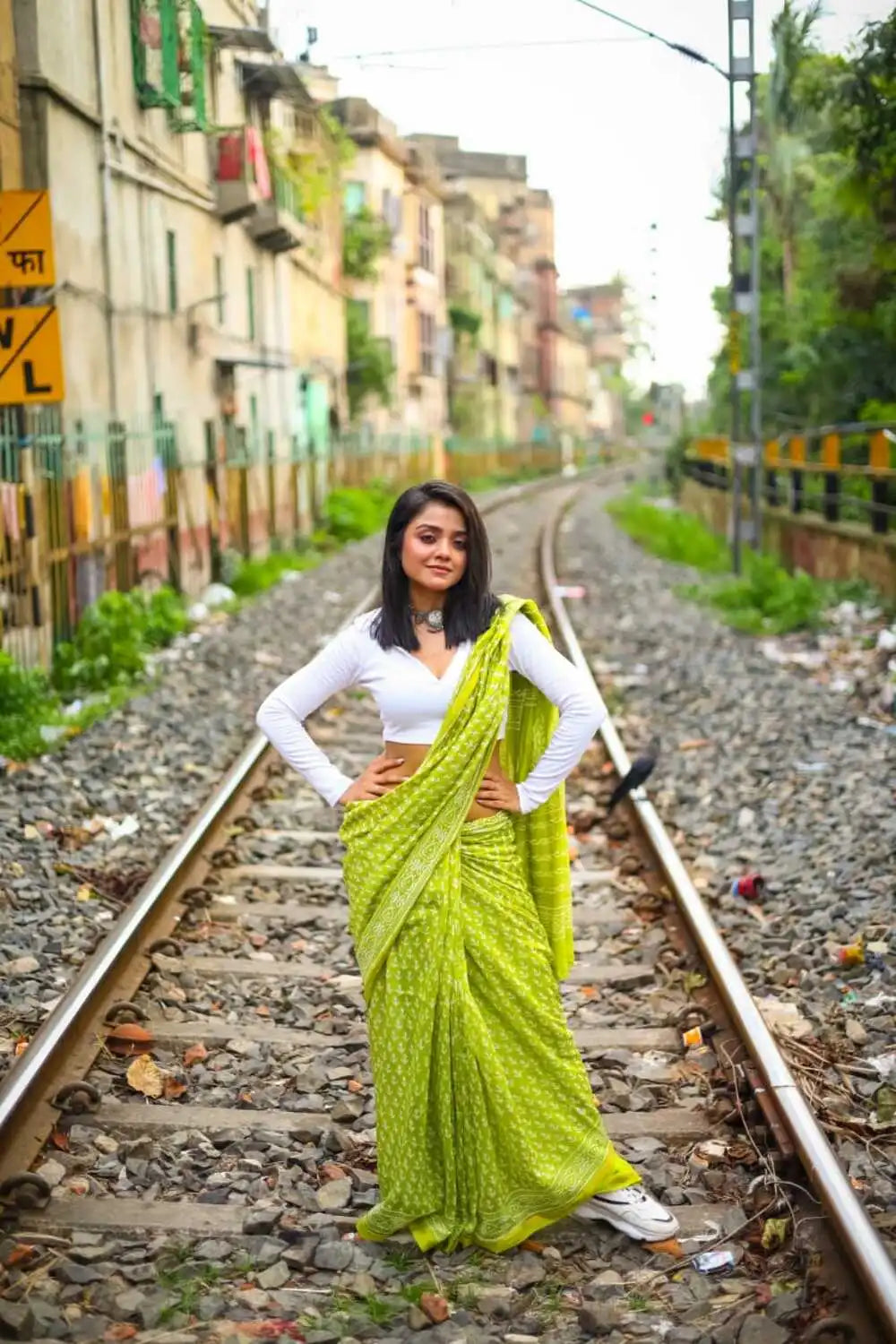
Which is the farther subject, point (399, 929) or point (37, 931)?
point (37, 931)

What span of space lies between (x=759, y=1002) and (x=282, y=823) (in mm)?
3229

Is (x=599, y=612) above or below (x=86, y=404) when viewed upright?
below

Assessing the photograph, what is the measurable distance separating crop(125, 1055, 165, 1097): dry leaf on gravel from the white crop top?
1.46 metres

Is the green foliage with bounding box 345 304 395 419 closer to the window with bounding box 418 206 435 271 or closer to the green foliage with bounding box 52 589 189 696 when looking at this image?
the window with bounding box 418 206 435 271

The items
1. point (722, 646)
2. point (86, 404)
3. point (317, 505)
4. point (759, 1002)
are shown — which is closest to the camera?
point (759, 1002)

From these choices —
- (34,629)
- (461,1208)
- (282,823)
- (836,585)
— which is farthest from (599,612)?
(461,1208)

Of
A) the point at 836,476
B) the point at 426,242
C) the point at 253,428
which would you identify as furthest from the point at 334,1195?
the point at 426,242

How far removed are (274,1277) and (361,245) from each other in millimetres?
38478

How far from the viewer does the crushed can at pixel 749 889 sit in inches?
273

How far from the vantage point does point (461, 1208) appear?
13.0 ft

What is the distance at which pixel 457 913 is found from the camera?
12.5ft

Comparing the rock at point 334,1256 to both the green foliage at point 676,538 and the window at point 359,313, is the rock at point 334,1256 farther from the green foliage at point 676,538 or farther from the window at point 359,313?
the window at point 359,313

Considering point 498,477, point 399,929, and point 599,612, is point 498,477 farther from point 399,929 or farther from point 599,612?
point 399,929

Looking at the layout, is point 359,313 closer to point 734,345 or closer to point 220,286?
point 220,286
